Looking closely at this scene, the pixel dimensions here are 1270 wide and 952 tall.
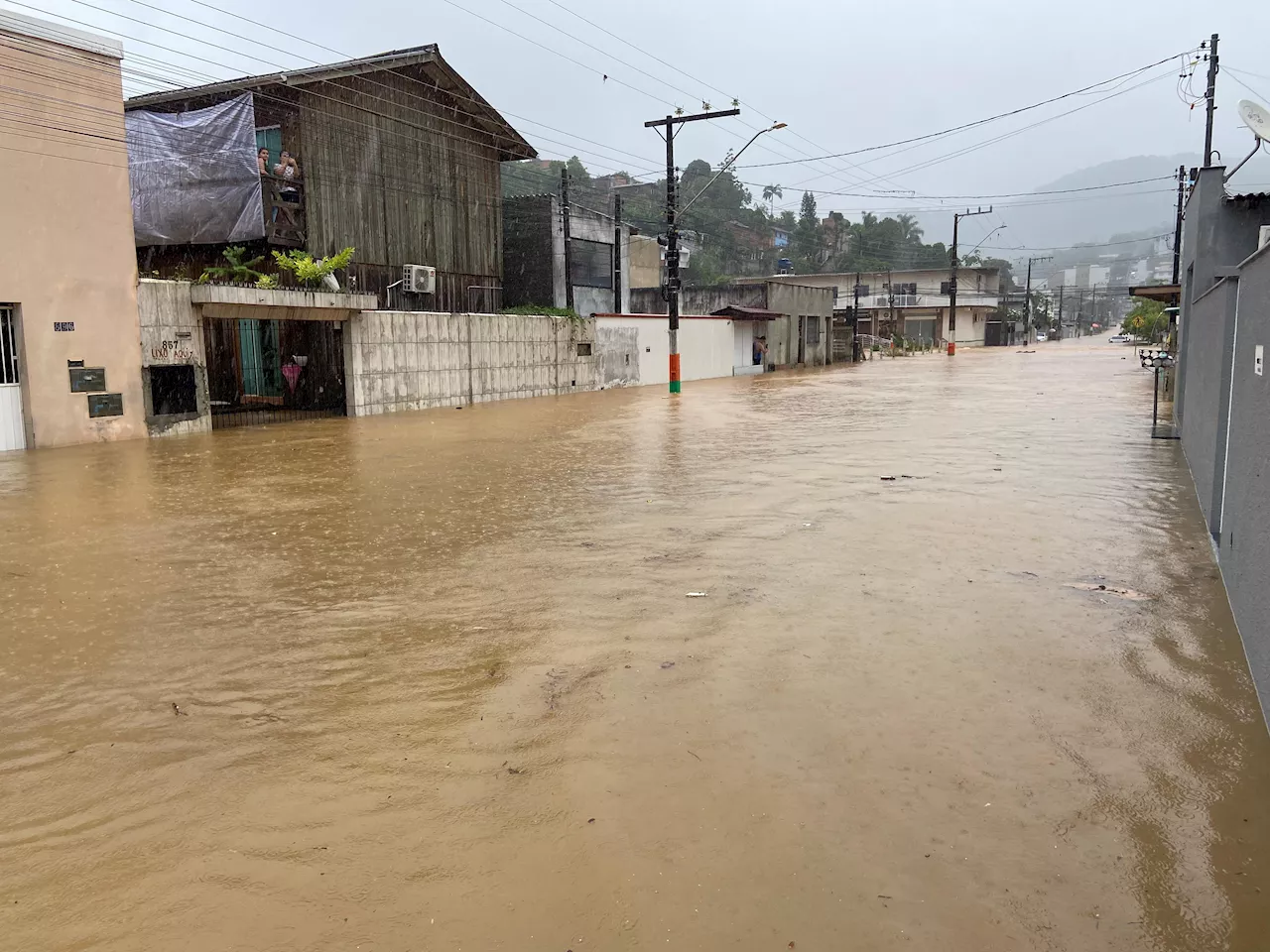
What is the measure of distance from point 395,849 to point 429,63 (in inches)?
1094

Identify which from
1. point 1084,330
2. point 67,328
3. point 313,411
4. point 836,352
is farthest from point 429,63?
point 1084,330

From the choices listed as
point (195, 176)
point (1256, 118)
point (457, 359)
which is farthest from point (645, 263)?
point (1256, 118)

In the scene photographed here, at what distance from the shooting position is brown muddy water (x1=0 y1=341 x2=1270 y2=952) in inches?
125

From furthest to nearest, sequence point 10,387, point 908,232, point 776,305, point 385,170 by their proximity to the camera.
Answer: point 908,232 → point 776,305 → point 385,170 → point 10,387

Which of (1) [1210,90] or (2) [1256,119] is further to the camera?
(1) [1210,90]

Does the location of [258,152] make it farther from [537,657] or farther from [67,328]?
[537,657]

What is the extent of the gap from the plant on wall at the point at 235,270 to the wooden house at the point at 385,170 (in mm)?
699

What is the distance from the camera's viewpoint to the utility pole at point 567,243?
3259 centimetres

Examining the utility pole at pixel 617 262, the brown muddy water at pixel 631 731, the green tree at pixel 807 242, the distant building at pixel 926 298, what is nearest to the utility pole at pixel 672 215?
the utility pole at pixel 617 262

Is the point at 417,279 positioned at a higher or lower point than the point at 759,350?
higher

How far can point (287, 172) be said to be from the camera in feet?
78.6

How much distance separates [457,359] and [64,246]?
10.9 meters

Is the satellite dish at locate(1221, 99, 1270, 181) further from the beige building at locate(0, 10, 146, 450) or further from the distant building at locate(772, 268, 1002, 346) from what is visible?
the distant building at locate(772, 268, 1002, 346)

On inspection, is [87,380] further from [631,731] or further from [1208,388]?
[1208,388]
